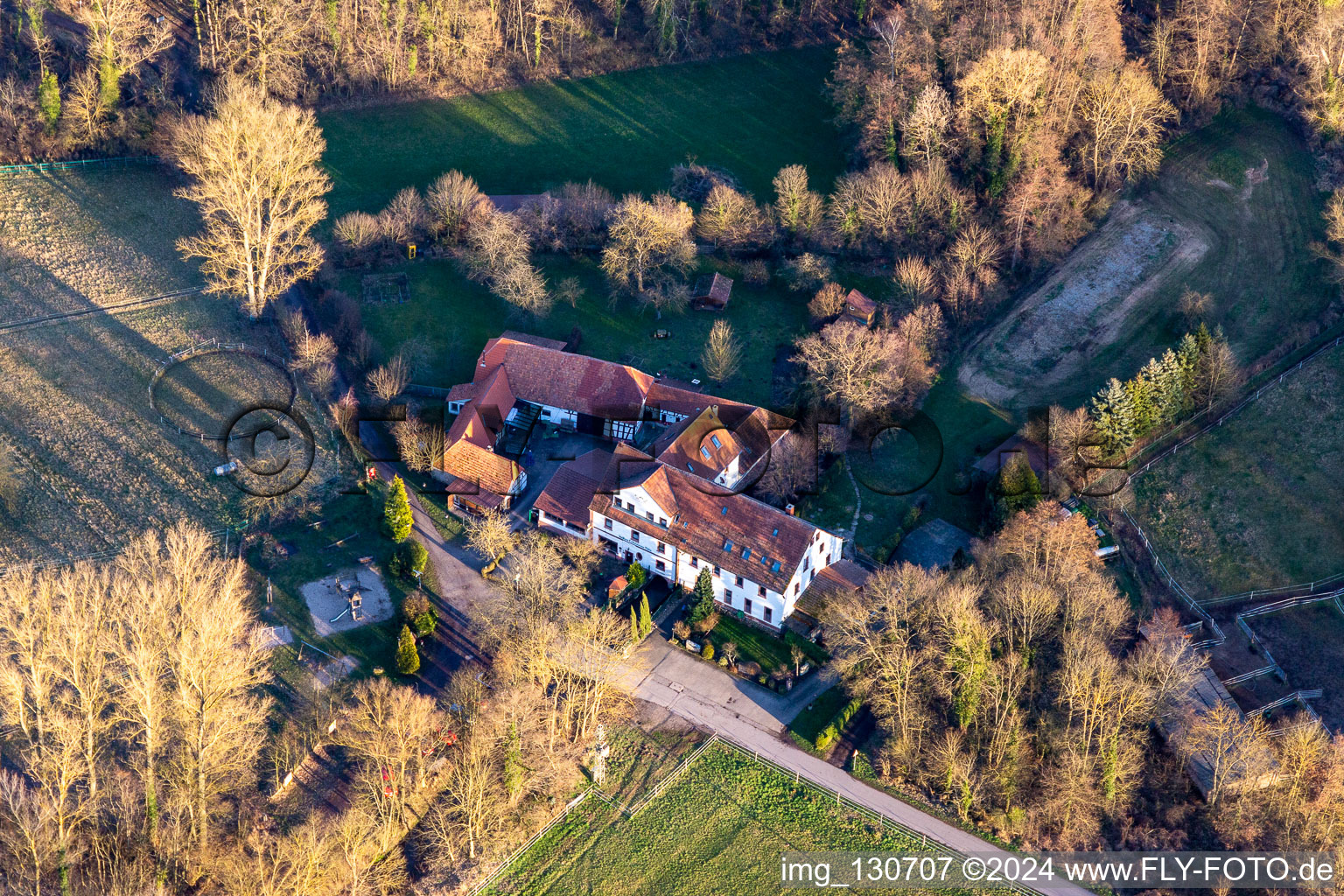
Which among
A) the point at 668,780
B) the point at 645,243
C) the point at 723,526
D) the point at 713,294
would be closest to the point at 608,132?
the point at 645,243

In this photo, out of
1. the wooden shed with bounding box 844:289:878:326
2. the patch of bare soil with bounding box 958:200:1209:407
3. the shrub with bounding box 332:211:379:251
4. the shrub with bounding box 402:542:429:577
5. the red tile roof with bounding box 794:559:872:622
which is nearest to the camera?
the red tile roof with bounding box 794:559:872:622

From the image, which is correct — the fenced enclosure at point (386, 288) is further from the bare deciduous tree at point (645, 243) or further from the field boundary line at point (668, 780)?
the field boundary line at point (668, 780)

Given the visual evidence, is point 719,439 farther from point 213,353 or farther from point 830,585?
point 213,353

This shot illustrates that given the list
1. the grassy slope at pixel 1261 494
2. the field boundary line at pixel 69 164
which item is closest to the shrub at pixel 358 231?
the field boundary line at pixel 69 164

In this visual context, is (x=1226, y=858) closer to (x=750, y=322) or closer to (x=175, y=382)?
(x=750, y=322)

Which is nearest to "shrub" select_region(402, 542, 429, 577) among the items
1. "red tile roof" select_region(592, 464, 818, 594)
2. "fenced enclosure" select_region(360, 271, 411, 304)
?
"red tile roof" select_region(592, 464, 818, 594)

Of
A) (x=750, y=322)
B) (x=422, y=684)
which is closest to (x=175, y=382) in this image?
(x=422, y=684)

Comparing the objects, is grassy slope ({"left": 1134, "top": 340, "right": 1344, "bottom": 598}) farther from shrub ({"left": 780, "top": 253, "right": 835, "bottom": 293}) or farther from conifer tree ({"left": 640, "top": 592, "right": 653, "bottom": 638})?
conifer tree ({"left": 640, "top": 592, "right": 653, "bottom": 638})
